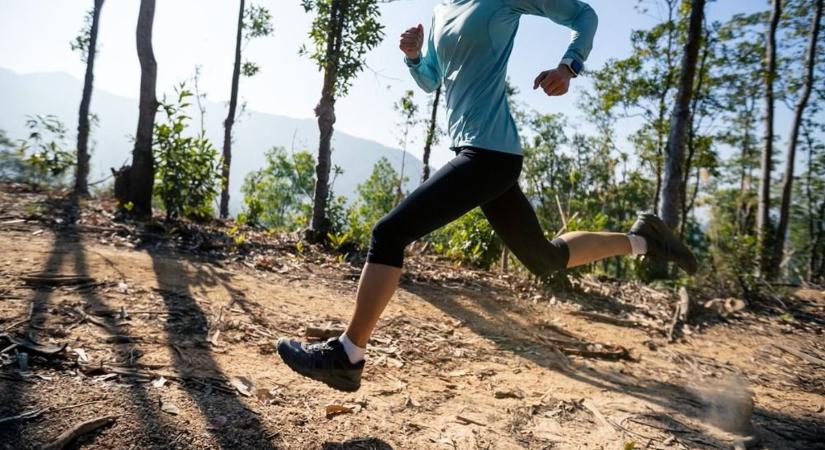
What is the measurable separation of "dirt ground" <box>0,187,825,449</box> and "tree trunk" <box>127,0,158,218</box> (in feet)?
6.92

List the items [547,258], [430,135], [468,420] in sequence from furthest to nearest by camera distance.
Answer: [430,135]
[547,258]
[468,420]

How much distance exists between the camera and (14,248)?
14.2 feet

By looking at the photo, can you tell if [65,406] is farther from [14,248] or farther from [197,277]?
[14,248]

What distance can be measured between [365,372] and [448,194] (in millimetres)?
1392

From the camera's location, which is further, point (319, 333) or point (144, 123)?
point (144, 123)

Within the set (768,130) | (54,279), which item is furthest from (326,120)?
(768,130)

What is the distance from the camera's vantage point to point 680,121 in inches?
295

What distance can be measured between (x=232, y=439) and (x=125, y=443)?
1.23 ft

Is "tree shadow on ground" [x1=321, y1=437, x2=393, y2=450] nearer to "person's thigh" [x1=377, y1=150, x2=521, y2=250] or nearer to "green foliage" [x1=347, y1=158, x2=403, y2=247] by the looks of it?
"person's thigh" [x1=377, y1=150, x2=521, y2=250]

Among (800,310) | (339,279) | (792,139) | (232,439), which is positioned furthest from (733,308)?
(792,139)

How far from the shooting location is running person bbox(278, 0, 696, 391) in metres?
2.01

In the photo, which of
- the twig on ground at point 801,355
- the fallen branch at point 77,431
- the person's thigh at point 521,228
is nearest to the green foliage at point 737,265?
the twig on ground at point 801,355

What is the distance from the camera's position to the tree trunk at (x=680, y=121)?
24.3 ft

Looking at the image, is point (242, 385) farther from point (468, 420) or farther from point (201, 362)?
point (468, 420)
